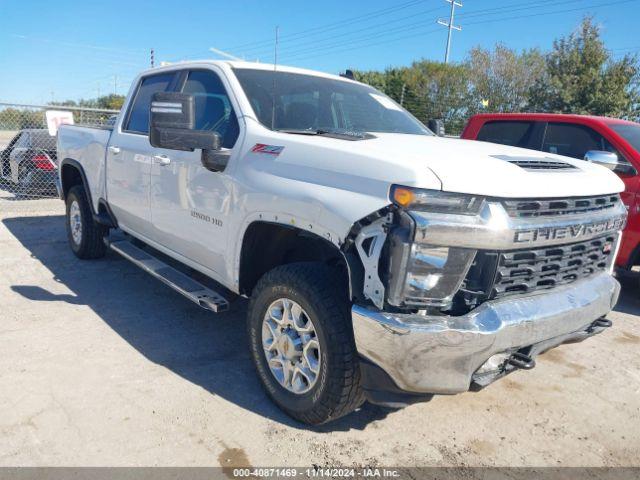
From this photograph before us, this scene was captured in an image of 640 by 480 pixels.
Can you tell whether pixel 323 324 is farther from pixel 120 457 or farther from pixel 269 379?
pixel 120 457

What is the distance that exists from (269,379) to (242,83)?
1.93 meters

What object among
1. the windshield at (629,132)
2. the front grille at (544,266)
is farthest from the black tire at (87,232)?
the windshield at (629,132)

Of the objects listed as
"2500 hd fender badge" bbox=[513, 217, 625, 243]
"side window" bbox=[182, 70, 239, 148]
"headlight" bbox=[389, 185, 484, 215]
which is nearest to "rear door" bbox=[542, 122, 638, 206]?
"2500 hd fender badge" bbox=[513, 217, 625, 243]

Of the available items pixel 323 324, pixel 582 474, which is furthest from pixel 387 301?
pixel 582 474

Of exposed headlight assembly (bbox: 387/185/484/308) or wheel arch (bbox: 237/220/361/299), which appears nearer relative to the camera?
exposed headlight assembly (bbox: 387/185/484/308)

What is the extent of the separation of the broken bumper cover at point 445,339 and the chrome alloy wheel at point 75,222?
4.50 meters

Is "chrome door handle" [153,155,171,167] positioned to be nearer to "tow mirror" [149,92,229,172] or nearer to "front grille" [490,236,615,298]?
"tow mirror" [149,92,229,172]

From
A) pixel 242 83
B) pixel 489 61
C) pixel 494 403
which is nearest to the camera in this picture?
pixel 494 403

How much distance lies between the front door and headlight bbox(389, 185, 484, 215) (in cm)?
127

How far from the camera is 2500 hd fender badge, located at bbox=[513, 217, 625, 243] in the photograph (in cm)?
237

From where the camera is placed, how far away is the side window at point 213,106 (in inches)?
131

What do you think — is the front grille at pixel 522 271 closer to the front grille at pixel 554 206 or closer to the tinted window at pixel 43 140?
the front grille at pixel 554 206

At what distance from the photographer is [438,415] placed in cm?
308

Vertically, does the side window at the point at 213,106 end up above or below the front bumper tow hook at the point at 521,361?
above
